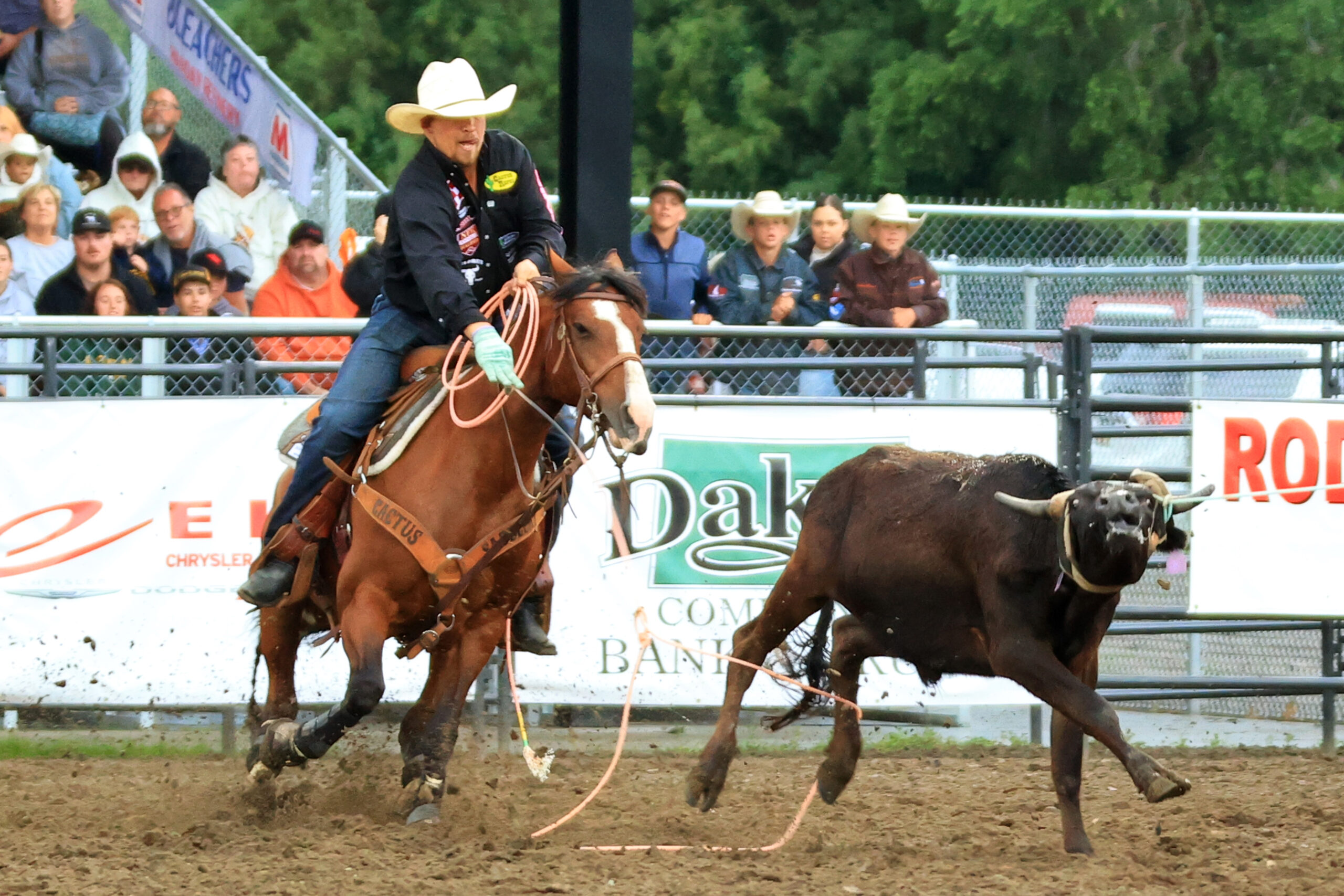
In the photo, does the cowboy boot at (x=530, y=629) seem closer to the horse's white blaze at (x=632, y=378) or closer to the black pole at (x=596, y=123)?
the horse's white blaze at (x=632, y=378)

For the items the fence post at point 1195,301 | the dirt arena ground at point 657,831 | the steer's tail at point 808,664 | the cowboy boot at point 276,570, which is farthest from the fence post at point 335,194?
the steer's tail at point 808,664

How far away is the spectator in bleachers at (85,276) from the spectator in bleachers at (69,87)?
5.09 ft

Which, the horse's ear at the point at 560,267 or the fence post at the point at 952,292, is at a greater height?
the fence post at the point at 952,292

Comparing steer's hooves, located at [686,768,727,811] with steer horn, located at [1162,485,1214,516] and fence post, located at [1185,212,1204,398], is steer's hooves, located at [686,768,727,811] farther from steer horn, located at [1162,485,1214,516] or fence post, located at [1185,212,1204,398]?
fence post, located at [1185,212,1204,398]

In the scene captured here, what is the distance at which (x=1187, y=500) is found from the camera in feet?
18.1

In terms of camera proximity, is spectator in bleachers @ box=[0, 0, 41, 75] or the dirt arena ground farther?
spectator in bleachers @ box=[0, 0, 41, 75]

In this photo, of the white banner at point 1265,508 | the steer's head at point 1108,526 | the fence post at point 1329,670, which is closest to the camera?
the steer's head at point 1108,526

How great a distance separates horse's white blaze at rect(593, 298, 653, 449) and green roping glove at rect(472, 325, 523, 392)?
0.30 metres

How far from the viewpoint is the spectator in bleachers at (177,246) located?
9.91 m

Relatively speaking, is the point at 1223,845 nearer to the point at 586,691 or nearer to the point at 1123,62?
the point at 586,691

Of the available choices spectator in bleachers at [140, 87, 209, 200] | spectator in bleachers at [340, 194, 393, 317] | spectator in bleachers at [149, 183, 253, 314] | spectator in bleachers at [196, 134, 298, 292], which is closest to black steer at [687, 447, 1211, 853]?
spectator in bleachers at [340, 194, 393, 317]

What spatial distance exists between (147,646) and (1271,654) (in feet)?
18.2

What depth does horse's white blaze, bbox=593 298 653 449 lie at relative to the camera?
5039 mm

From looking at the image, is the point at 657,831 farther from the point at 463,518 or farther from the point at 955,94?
the point at 955,94
